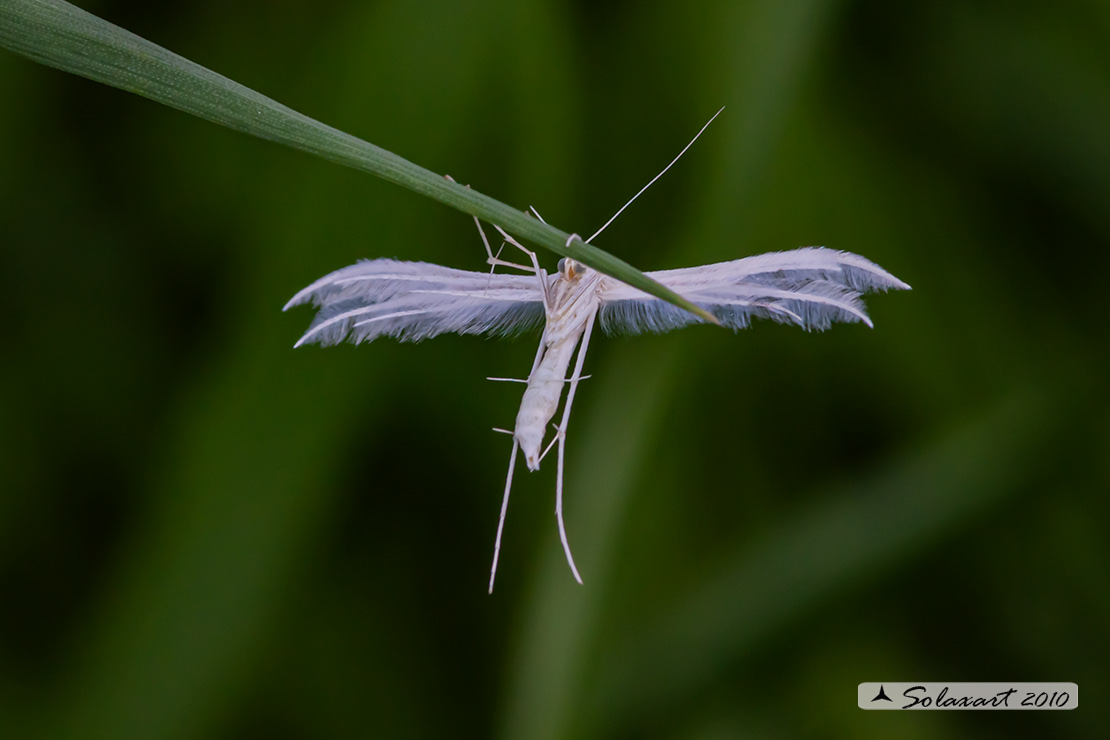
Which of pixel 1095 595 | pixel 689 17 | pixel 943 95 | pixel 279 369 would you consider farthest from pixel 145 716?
pixel 943 95

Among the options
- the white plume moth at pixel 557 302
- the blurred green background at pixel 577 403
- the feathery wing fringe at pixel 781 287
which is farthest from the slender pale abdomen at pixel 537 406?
the blurred green background at pixel 577 403

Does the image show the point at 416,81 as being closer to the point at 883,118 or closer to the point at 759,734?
the point at 883,118

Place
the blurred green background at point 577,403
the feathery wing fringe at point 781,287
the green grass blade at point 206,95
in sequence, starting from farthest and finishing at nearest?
the blurred green background at point 577,403 → the feathery wing fringe at point 781,287 → the green grass blade at point 206,95

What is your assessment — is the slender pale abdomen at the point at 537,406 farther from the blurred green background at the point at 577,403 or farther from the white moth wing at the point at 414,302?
the blurred green background at the point at 577,403

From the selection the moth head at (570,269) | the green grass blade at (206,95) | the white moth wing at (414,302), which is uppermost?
the moth head at (570,269)

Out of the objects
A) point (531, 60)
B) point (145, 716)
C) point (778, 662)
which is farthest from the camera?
point (778, 662)

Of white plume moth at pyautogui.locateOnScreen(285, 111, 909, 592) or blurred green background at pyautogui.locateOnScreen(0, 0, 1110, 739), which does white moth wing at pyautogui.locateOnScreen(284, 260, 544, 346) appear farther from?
blurred green background at pyautogui.locateOnScreen(0, 0, 1110, 739)

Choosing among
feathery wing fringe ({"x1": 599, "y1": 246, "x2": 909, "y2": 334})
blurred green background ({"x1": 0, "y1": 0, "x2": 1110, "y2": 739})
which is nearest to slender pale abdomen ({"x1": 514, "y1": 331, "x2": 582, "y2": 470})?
feathery wing fringe ({"x1": 599, "y1": 246, "x2": 909, "y2": 334})
